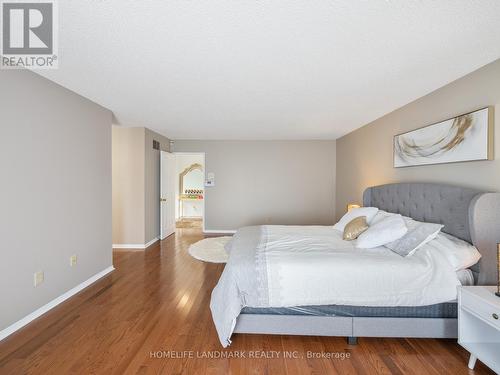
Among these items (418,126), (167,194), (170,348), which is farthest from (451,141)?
(167,194)

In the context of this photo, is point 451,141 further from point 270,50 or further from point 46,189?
point 46,189

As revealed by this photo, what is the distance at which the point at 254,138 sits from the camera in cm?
552

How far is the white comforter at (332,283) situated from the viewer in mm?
1767

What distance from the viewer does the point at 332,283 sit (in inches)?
70.7

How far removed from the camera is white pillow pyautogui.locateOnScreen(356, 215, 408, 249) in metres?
2.21

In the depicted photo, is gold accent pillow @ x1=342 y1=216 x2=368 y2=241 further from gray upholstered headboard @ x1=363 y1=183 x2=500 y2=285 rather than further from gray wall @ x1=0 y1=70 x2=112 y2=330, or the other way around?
gray wall @ x1=0 y1=70 x2=112 y2=330

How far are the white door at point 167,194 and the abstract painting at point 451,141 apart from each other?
454cm

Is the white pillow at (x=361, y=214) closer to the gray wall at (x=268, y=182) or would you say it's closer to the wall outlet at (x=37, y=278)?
the gray wall at (x=268, y=182)

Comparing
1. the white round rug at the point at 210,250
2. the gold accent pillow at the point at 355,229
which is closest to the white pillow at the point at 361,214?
the gold accent pillow at the point at 355,229

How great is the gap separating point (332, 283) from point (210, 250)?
2931 mm

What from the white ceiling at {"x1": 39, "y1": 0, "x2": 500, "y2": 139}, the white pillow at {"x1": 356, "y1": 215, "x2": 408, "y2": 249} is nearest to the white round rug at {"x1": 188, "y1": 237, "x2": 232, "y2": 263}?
the white pillow at {"x1": 356, "y1": 215, "x2": 408, "y2": 249}

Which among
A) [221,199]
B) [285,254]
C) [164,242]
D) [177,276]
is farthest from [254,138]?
[285,254]

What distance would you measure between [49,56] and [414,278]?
140 inches

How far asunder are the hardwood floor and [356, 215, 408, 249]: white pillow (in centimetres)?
82
